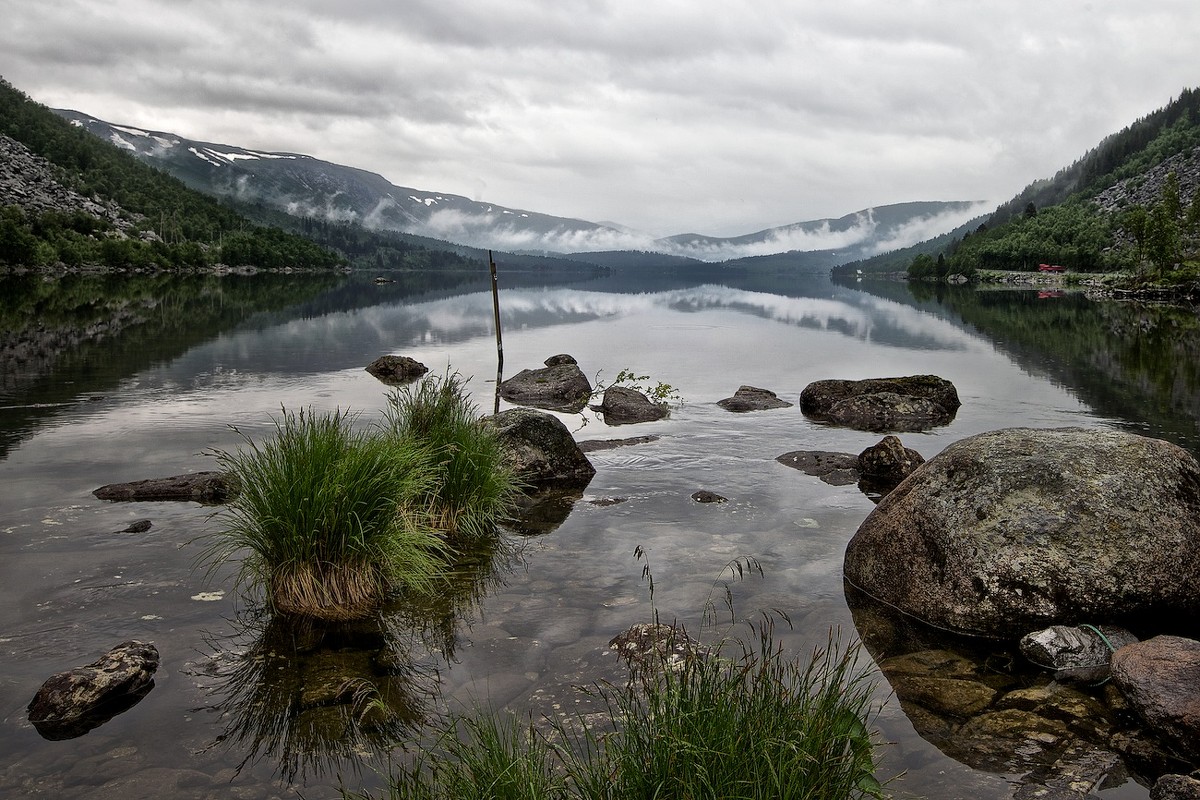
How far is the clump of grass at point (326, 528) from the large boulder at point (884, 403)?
19942mm

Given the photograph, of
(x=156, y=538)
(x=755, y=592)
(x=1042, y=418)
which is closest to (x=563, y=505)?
(x=755, y=592)

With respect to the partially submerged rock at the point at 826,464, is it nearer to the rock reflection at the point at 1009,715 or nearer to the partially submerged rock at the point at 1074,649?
the rock reflection at the point at 1009,715

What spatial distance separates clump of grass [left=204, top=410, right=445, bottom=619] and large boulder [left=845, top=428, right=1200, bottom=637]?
7.19 metres

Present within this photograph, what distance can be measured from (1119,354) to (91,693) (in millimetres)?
54398

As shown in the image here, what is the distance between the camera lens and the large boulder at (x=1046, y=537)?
10.5 metres

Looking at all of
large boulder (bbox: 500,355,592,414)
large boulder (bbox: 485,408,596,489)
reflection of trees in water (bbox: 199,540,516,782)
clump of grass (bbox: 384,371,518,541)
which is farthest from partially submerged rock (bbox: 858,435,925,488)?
large boulder (bbox: 500,355,592,414)

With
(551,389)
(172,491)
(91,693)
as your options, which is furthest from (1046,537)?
(551,389)

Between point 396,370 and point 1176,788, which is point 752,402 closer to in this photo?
point 396,370

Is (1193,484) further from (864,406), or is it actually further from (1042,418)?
(1042,418)

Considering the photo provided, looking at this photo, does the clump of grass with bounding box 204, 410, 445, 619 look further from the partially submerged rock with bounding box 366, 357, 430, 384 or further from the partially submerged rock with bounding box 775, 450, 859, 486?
the partially submerged rock with bounding box 366, 357, 430, 384

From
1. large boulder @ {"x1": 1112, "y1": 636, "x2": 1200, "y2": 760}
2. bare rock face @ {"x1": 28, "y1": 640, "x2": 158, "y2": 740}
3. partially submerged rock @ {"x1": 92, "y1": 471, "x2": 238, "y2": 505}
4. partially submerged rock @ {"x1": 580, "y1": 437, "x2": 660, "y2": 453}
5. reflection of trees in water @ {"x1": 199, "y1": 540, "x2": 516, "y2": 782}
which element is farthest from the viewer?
partially submerged rock @ {"x1": 580, "y1": 437, "x2": 660, "y2": 453}

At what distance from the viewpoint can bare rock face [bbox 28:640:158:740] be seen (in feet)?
26.7

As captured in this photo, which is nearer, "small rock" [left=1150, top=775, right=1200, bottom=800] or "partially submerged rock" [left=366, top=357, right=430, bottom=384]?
"small rock" [left=1150, top=775, right=1200, bottom=800]

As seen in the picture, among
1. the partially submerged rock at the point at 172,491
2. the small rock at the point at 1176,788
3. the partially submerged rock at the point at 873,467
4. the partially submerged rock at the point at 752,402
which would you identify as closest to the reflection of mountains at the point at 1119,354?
the partially submerged rock at the point at 873,467
